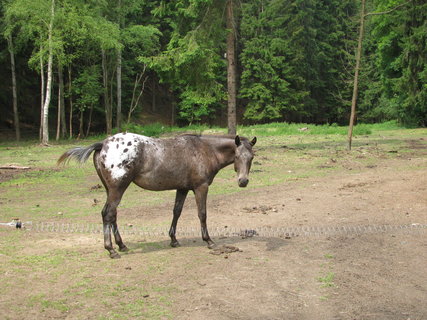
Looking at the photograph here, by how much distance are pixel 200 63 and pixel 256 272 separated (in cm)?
1652

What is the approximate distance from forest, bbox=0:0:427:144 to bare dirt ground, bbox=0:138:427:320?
12.3 meters

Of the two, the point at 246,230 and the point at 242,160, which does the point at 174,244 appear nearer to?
the point at 246,230

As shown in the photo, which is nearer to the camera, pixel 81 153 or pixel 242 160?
pixel 81 153

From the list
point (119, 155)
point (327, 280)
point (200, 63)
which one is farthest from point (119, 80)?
point (327, 280)

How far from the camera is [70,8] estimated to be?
98.2 ft

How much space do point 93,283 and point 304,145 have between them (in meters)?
20.3

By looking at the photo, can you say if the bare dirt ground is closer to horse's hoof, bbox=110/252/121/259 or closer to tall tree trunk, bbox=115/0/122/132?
horse's hoof, bbox=110/252/121/259

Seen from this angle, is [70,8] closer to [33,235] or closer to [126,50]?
[126,50]

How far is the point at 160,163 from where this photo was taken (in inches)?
305

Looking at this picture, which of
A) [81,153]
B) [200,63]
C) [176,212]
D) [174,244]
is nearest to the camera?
[81,153]

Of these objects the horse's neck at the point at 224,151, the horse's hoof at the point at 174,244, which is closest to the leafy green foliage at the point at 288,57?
the horse's neck at the point at 224,151

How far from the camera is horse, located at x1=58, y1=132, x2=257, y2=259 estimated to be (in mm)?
7379

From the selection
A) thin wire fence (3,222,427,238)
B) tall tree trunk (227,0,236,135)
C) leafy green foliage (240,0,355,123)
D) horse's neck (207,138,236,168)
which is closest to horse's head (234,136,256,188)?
horse's neck (207,138,236,168)

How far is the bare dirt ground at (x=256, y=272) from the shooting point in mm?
5426
